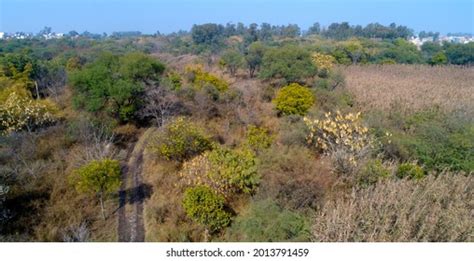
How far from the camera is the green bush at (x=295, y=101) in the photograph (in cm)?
1578

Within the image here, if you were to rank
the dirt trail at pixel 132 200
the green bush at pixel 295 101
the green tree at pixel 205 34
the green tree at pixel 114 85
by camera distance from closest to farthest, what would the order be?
the dirt trail at pixel 132 200
the green tree at pixel 114 85
the green bush at pixel 295 101
the green tree at pixel 205 34

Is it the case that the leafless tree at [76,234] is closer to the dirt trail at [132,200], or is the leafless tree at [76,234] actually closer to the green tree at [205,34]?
the dirt trail at [132,200]

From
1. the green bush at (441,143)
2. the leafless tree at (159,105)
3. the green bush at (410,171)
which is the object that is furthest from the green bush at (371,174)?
the leafless tree at (159,105)

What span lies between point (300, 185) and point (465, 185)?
12.9 ft

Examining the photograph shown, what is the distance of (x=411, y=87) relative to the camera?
21.7 m

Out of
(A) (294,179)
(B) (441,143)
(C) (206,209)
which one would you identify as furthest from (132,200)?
(B) (441,143)

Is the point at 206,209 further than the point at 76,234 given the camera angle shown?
Yes

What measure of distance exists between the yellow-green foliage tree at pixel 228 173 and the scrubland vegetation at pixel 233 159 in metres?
0.04

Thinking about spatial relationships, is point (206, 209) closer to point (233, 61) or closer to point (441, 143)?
point (441, 143)

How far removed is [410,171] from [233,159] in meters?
4.99

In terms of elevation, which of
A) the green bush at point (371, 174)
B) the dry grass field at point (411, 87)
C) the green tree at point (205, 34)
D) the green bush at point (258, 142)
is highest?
the green tree at point (205, 34)

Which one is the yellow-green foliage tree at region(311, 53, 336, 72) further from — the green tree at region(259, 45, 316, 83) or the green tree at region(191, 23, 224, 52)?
the green tree at region(191, 23, 224, 52)

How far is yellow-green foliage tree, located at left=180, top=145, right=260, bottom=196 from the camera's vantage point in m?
9.66

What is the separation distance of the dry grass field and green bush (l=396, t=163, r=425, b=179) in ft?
19.6
